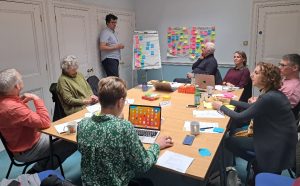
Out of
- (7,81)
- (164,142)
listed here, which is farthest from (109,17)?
(164,142)

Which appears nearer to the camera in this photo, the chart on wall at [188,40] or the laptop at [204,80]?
the laptop at [204,80]

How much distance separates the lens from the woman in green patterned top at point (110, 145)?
127 centimetres

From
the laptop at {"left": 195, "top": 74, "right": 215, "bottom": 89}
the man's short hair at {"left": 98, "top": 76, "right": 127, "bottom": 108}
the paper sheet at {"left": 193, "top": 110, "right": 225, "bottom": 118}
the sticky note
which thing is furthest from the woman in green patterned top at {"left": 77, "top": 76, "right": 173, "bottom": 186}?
the laptop at {"left": 195, "top": 74, "right": 215, "bottom": 89}

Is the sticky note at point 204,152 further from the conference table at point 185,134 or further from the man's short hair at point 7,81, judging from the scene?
the man's short hair at point 7,81

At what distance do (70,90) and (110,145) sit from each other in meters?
1.71

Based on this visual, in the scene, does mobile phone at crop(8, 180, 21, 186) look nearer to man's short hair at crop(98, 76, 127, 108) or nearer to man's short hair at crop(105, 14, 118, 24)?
man's short hair at crop(98, 76, 127, 108)

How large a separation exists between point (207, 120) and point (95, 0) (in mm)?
3390

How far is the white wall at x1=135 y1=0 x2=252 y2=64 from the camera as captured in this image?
490cm

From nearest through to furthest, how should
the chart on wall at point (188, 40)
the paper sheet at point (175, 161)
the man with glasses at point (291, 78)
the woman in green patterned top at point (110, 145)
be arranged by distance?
the woman in green patterned top at point (110, 145) < the paper sheet at point (175, 161) < the man with glasses at point (291, 78) < the chart on wall at point (188, 40)

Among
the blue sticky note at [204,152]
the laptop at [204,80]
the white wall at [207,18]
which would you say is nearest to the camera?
the blue sticky note at [204,152]

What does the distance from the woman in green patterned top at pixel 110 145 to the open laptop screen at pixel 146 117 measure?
557 mm

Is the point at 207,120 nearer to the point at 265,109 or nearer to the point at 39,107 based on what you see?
the point at 265,109

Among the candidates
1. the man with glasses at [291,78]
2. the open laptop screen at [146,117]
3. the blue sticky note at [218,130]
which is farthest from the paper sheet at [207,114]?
the man with glasses at [291,78]

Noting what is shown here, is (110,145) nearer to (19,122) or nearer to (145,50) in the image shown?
(19,122)
